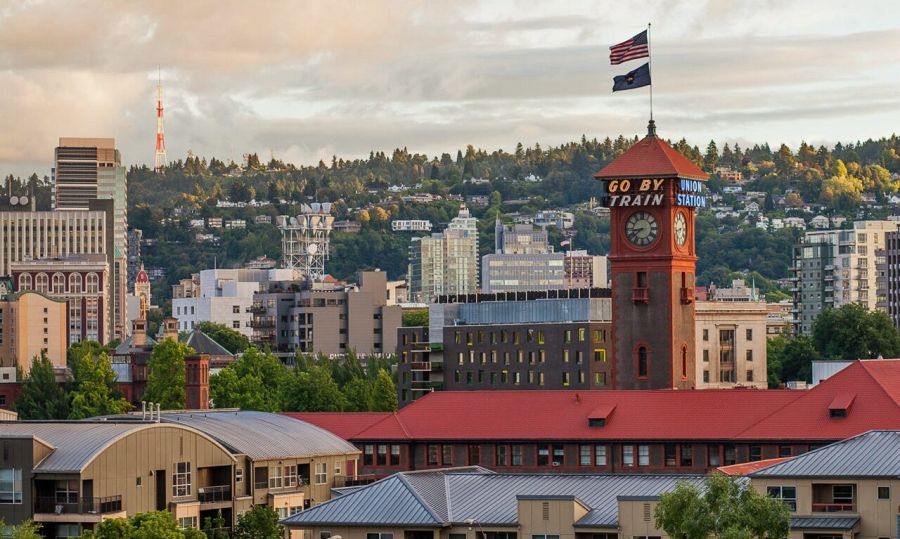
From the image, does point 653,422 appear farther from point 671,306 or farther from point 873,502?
point 873,502

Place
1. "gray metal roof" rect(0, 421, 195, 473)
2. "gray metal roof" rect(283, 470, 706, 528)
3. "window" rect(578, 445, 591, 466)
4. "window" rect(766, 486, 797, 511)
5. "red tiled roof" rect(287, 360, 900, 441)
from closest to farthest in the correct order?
"window" rect(766, 486, 797, 511), "gray metal roof" rect(283, 470, 706, 528), "gray metal roof" rect(0, 421, 195, 473), "red tiled roof" rect(287, 360, 900, 441), "window" rect(578, 445, 591, 466)

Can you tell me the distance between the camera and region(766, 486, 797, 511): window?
387ft

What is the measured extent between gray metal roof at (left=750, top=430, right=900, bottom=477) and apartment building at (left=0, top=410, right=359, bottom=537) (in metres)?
36.9

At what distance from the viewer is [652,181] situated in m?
181

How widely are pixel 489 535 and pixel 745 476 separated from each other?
12.2 m

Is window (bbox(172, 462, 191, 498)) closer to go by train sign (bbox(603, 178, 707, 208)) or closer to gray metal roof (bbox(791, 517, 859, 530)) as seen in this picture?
gray metal roof (bbox(791, 517, 859, 530))

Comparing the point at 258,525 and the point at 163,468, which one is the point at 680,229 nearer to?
the point at 258,525

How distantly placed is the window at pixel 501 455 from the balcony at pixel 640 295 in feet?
60.4

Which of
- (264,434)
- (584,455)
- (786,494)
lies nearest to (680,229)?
(584,455)

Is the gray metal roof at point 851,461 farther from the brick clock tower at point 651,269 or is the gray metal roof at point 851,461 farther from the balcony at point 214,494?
the brick clock tower at point 651,269

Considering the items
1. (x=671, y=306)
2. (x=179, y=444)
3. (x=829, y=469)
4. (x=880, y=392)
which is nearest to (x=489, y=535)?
(x=829, y=469)

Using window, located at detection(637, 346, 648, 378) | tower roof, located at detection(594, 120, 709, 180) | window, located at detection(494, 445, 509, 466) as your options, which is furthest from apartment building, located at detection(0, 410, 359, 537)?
tower roof, located at detection(594, 120, 709, 180)

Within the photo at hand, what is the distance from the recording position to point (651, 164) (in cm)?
18188

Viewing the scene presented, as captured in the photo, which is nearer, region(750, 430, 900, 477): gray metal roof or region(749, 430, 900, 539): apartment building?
region(749, 430, 900, 539): apartment building
